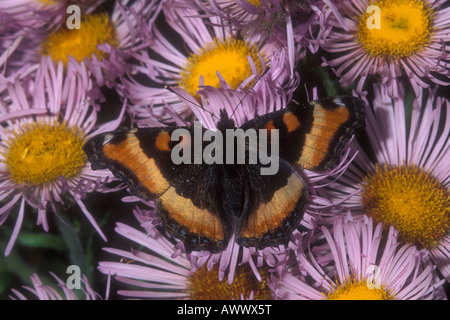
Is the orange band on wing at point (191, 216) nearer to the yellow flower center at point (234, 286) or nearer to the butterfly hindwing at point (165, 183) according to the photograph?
the butterfly hindwing at point (165, 183)

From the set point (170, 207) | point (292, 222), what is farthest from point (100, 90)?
point (292, 222)


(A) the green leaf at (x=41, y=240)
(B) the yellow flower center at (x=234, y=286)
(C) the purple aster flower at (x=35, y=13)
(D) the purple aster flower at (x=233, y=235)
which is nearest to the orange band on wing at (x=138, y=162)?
(D) the purple aster flower at (x=233, y=235)

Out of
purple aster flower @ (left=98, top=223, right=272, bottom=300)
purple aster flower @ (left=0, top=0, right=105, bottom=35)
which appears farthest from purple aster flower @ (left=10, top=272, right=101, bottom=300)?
purple aster flower @ (left=0, top=0, right=105, bottom=35)

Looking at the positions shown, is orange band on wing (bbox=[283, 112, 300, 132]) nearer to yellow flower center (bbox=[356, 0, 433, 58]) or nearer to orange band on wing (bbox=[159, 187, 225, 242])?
orange band on wing (bbox=[159, 187, 225, 242])

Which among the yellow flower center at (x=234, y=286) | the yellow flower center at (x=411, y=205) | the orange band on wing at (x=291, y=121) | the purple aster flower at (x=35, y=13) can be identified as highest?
the purple aster flower at (x=35, y=13)

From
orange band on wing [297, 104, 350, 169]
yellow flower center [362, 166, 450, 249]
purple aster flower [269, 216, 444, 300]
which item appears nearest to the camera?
orange band on wing [297, 104, 350, 169]

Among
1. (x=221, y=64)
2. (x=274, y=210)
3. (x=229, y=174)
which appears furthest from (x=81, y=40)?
(x=274, y=210)
